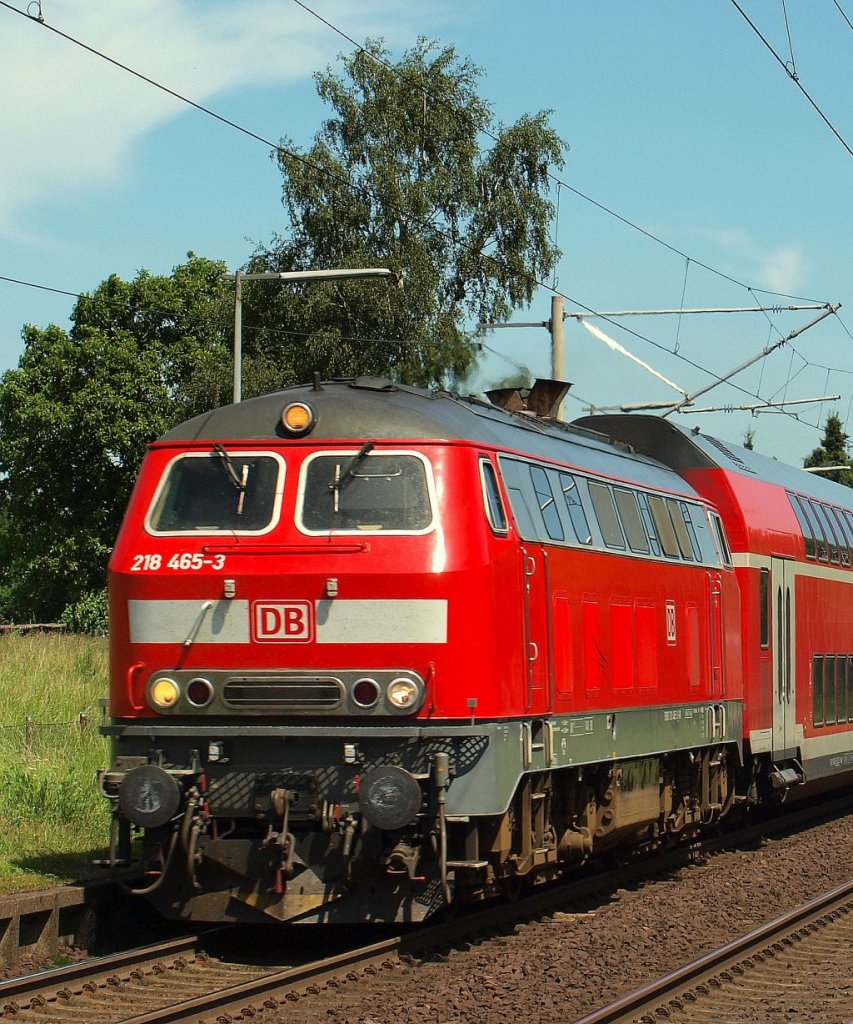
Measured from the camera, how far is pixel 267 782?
1009 cm

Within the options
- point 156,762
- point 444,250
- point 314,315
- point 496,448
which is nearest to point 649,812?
point 496,448

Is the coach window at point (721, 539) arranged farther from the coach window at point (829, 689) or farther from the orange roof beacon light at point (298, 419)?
the orange roof beacon light at point (298, 419)

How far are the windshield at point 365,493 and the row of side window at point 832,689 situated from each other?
10117 mm

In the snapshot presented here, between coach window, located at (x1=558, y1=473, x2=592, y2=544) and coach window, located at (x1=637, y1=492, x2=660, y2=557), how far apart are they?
152 centimetres

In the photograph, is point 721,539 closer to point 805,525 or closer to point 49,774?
point 805,525

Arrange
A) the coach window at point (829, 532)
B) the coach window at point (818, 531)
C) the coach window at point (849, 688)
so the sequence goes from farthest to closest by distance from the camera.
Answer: the coach window at point (849, 688)
the coach window at point (829, 532)
the coach window at point (818, 531)

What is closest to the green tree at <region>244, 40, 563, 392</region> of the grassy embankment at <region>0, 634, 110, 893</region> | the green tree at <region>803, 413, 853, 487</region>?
the grassy embankment at <region>0, 634, 110, 893</region>

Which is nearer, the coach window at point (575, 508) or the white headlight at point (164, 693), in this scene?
the white headlight at point (164, 693)

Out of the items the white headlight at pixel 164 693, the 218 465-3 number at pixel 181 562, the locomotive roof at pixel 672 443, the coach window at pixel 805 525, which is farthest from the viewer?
the coach window at pixel 805 525

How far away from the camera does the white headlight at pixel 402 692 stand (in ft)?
32.7

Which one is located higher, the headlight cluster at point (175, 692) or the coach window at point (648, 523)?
the coach window at point (648, 523)

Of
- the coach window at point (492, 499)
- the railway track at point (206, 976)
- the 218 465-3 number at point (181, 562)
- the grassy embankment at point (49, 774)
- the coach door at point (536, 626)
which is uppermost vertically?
the coach window at point (492, 499)

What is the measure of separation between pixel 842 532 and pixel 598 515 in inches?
384

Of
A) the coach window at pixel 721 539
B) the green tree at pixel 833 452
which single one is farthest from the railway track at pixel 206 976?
the green tree at pixel 833 452
